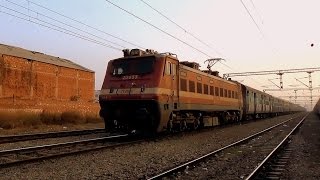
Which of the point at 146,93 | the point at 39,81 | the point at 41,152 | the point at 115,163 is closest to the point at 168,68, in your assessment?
the point at 146,93

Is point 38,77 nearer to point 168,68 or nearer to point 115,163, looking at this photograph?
point 168,68

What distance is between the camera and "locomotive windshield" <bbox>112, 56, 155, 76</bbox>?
659 inches

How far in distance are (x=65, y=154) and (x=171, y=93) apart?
21.0 feet

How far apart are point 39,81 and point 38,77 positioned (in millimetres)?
512

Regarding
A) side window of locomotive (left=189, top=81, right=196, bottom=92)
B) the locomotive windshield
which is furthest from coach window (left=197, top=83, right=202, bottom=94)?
the locomotive windshield

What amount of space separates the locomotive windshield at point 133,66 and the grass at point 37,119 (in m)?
13.7

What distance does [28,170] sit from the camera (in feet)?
31.7

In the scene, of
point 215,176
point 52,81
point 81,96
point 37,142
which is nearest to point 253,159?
point 215,176

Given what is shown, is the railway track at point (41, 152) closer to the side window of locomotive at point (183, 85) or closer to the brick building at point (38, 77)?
the side window of locomotive at point (183, 85)

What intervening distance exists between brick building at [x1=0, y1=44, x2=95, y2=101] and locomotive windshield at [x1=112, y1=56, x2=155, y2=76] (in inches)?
1243

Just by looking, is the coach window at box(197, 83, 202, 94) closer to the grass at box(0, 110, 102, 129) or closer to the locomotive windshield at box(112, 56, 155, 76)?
the locomotive windshield at box(112, 56, 155, 76)

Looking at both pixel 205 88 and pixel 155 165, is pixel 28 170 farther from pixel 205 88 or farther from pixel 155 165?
pixel 205 88

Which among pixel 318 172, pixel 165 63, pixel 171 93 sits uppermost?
pixel 165 63

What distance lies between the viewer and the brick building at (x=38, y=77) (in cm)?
4622
